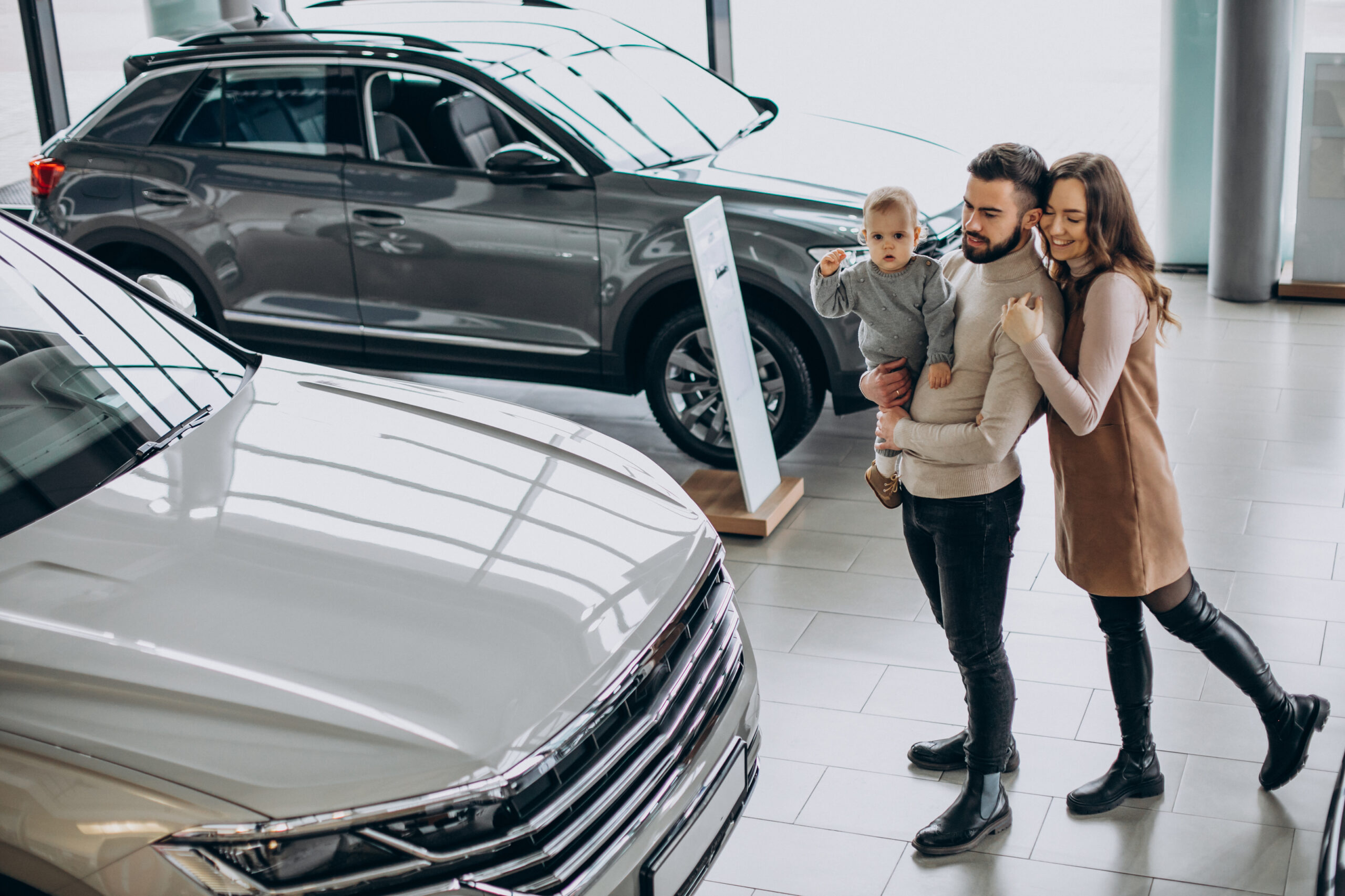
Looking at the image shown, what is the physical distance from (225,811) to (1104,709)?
2615 millimetres

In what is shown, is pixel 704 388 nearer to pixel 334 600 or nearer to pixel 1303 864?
pixel 1303 864

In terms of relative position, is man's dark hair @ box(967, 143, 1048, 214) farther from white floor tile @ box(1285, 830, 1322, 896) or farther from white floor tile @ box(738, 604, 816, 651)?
white floor tile @ box(738, 604, 816, 651)

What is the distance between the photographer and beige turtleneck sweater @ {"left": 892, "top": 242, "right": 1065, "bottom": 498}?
2.71 metres

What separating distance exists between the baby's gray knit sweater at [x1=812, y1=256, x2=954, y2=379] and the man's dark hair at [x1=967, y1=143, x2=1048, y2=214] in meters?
0.29

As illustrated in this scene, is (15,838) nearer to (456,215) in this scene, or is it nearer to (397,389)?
(397,389)

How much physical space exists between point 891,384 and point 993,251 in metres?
0.40

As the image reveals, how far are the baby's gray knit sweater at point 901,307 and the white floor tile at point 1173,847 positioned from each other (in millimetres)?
1166

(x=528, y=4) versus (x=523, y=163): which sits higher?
(x=528, y=4)

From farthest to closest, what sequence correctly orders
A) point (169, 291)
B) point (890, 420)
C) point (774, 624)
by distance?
point (774, 624) → point (169, 291) → point (890, 420)

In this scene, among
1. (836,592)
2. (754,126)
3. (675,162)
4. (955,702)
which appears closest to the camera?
(955,702)

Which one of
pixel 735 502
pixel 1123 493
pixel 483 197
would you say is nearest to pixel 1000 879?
pixel 1123 493

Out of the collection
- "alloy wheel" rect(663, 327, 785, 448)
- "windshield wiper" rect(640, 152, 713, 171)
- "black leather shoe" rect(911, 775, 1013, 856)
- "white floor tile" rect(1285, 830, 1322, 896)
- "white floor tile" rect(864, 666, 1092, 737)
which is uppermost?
Answer: "windshield wiper" rect(640, 152, 713, 171)

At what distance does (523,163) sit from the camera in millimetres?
5297

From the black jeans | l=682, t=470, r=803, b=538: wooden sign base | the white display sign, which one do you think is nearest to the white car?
the black jeans
